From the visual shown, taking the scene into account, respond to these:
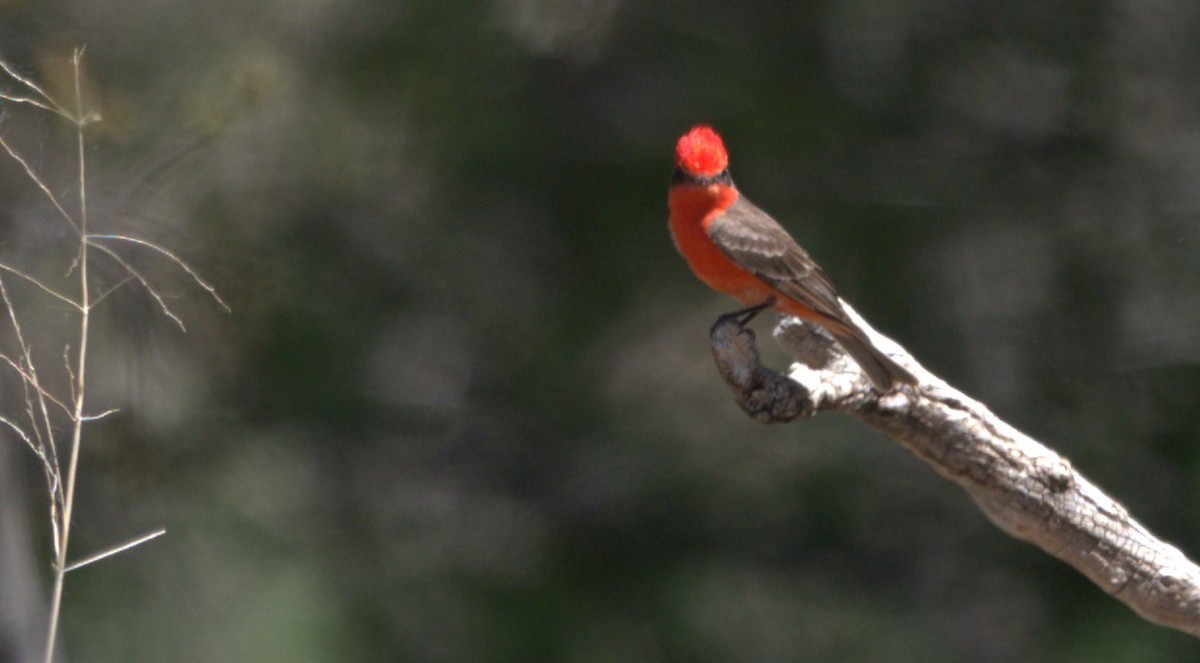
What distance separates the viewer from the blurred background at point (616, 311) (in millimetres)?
3828

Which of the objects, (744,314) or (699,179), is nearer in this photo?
(744,314)

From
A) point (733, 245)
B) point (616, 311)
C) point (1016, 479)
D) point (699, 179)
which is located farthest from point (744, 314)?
point (616, 311)

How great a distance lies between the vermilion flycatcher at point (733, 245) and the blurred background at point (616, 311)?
0.88 m

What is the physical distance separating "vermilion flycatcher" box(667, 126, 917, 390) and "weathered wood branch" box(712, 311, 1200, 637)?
16 cm

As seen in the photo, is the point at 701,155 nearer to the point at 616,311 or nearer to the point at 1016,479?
the point at 1016,479

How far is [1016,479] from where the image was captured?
8.46 ft

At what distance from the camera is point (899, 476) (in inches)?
160

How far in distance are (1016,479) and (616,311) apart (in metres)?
1.55

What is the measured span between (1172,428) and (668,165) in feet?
4.89

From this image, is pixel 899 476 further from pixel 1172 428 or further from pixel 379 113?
pixel 379 113

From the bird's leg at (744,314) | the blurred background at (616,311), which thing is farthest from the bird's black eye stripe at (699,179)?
the blurred background at (616,311)

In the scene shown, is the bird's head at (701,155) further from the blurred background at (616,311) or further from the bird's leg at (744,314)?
the blurred background at (616,311)

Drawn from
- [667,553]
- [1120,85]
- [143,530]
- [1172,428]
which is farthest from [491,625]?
[1120,85]

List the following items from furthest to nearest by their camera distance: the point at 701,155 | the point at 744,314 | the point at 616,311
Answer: the point at 616,311 → the point at 701,155 → the point at 744,314
